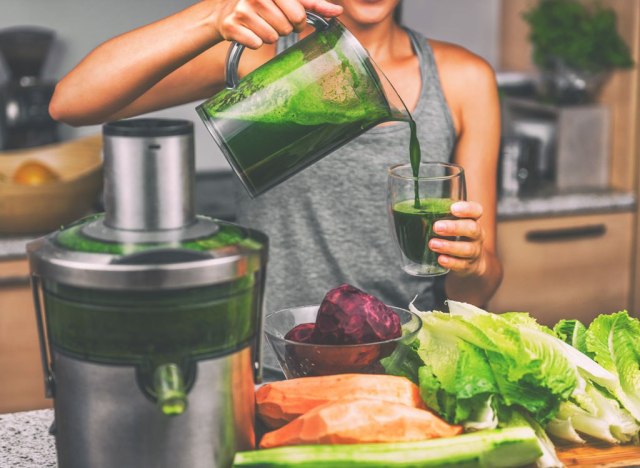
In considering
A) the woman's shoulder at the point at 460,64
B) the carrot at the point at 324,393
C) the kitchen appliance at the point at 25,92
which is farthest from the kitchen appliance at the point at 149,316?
the kitchen appliance at the point at 25,92

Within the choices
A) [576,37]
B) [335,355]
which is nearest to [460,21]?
[576,37]

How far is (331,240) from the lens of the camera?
1.70 meters

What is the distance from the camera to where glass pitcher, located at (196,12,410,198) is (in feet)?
3.29

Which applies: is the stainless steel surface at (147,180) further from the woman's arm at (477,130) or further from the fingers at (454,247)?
the woman's arm at (477,130)

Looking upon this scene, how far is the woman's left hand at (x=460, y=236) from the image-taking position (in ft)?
3.82

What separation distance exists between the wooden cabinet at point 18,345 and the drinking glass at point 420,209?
1.32m

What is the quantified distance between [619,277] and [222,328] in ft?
7.06

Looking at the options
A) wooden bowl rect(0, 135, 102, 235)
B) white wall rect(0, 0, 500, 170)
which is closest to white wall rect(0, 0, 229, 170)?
white wall rect(0, 0, 500, 170)

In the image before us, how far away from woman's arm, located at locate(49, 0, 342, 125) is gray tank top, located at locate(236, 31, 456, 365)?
263mm

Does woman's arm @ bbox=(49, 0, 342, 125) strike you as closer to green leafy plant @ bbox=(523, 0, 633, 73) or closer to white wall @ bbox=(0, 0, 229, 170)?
white wall @ bbox=(0, 0, 229, 170)

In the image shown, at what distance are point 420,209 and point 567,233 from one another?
1.58m

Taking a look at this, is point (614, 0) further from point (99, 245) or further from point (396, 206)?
point (99, 245)

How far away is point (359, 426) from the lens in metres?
0.91

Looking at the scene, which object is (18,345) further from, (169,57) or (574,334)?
(574,334)
